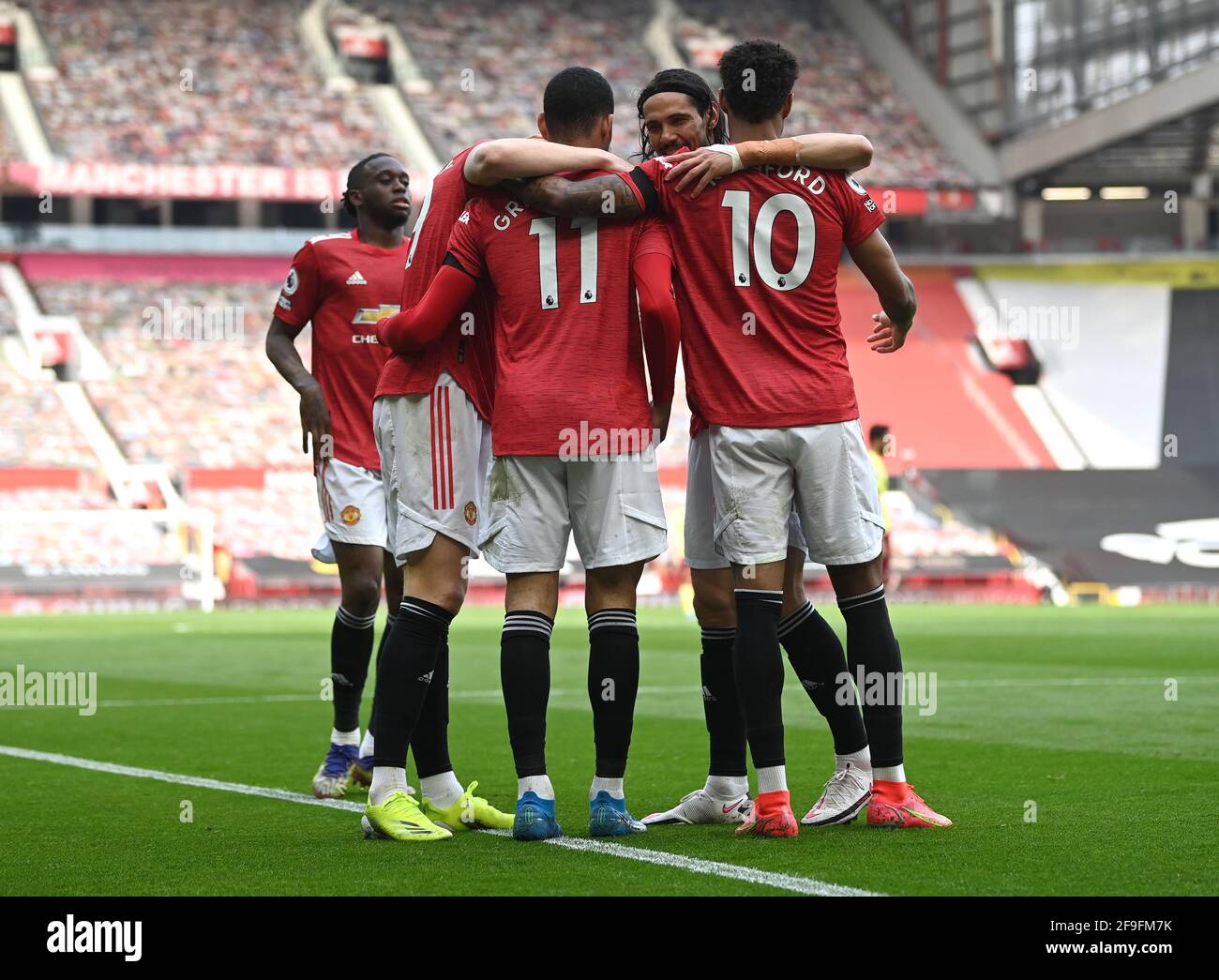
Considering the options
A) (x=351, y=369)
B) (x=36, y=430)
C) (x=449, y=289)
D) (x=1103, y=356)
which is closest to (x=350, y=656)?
(x=351, y=369)

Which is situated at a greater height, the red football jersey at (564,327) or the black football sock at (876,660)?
the red football jersey at (564,327)

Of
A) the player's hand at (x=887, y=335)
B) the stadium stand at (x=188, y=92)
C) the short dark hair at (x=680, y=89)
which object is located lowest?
the player's hand at (x=887, y=335)

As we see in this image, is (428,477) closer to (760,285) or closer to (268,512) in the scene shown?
(760,285)

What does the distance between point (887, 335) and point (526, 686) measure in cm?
159

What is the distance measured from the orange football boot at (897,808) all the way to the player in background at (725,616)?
4.3 inches

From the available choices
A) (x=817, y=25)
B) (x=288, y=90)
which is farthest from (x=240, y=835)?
(x=817, y=25)

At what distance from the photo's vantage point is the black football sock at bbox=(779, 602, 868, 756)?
5.24m

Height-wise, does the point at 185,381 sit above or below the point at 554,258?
below

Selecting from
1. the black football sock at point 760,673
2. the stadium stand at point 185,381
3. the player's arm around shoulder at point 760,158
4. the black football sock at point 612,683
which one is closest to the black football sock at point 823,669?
the black football sock at point 760,673

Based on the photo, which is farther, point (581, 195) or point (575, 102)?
point (575, 102)

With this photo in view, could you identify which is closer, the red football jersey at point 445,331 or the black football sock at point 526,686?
the black football sock at point 526,686

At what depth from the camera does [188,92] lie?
39531 mm

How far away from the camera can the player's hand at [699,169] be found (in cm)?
484

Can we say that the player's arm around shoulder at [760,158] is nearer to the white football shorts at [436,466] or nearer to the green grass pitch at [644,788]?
the white football shorts at [436,466]
